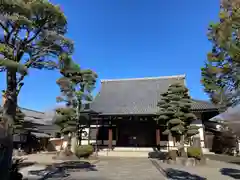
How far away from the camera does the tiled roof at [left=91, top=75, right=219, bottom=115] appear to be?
755 inches

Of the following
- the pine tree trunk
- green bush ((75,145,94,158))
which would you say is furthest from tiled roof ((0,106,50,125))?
the pine tree trunk

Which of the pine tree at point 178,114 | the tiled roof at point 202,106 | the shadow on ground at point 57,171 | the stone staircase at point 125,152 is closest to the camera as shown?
the shadow on ground at point 57,171

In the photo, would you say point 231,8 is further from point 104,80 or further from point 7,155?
point 104,80

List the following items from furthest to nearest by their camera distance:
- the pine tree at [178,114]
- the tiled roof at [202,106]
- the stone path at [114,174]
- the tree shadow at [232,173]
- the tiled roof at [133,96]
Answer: the tiled roof at [133,96] → the tiled roof at [202,106] → the pine tree at [178,114] → the tree shadow at [232,173] → the stone path at [114,174]

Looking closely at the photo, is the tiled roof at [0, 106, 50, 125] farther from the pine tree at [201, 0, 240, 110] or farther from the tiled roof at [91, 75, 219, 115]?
the pine tree at [201, 0, 240, 110]

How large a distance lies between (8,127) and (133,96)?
1791 centimetres

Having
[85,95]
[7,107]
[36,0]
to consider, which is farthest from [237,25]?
[85,95]

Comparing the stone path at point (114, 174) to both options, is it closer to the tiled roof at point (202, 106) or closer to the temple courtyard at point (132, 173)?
the temple courtyard at point (132, 173)

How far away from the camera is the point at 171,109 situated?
12727 millimetres

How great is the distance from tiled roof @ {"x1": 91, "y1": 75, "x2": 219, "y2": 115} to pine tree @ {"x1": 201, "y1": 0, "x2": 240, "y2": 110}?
11.8 metres

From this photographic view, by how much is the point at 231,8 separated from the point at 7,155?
24.4 ft

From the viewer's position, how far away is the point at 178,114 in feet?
40.5

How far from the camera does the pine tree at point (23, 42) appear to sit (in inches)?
200

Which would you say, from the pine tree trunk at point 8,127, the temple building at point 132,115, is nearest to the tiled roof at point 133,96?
the temple building at point 132,115
